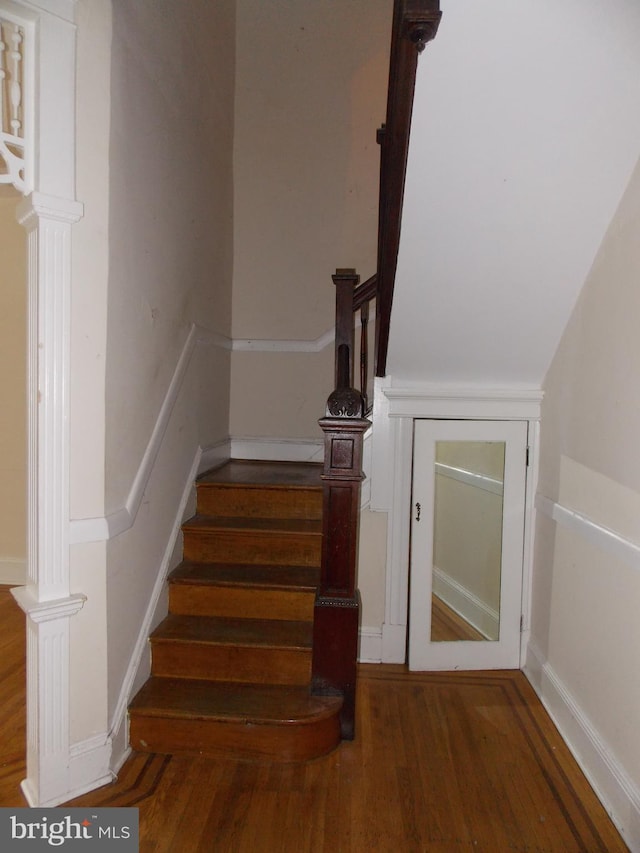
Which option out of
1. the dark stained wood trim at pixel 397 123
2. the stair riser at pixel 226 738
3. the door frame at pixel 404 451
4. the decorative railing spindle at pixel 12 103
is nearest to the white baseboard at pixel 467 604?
the door frame at pixel 404 451

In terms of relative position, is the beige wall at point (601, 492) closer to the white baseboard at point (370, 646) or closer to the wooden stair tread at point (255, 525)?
the white baseboard at point (370, 646)

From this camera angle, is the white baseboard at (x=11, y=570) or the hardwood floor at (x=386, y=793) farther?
the white baseboard at (x=11, y=570)

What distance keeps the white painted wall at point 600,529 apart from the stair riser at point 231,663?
109 cm

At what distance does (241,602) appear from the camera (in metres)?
2.47

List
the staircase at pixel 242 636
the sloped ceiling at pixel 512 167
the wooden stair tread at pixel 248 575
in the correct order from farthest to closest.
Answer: the wooden stair tread at pixel 248 575
the staircase at pixel 242 636
the sloped ceiling at pixel 512 167

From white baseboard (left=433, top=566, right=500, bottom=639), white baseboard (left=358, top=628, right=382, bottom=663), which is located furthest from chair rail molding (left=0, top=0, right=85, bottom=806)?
white baseboard (left=433, top=566, right=500, bottom=639)

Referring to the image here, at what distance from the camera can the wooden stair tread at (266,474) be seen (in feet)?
9.53

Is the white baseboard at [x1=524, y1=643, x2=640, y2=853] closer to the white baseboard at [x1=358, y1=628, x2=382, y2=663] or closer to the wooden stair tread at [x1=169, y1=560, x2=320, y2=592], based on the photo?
the white baseboard at [x1=358, y1=628, x2=382, y2=663]

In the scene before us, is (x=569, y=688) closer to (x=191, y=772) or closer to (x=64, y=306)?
(x=191, y=772)

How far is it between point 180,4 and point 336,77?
1.44 meters

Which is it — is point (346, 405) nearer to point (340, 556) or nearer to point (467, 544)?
point (340, 556)

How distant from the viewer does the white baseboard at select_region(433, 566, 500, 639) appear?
278cm

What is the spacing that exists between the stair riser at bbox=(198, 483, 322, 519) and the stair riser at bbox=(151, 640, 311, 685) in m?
0.77

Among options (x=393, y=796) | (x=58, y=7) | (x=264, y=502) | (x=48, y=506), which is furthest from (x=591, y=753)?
(x=58, y=7)
